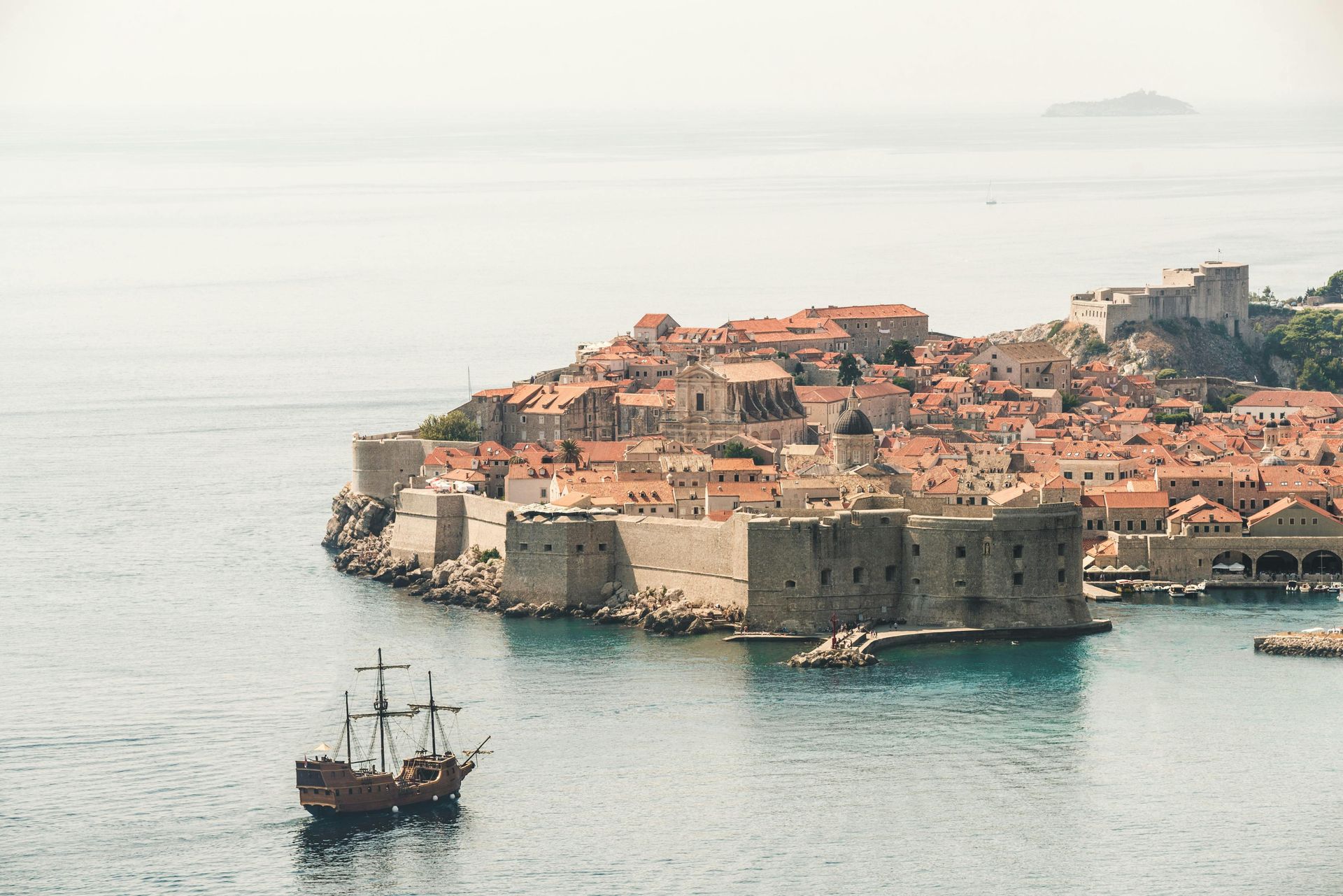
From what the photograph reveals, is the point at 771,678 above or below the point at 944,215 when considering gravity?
below

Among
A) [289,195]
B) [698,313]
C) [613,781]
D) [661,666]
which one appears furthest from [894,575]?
[289,195]

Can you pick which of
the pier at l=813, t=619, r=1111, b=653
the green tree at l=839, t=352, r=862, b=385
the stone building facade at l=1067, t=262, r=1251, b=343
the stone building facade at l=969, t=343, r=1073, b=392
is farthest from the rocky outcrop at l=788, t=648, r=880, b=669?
the stone building facade at l=1067, t=262, r=1251, b=343

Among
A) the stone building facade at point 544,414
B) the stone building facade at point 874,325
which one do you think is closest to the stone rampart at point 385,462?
the stone building facade at point 544,414

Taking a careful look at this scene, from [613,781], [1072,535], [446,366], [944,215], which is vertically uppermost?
[944,215]

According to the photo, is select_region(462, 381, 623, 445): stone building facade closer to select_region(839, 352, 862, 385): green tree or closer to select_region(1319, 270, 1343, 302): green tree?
select_region(839, 352, 862, 385): green tree

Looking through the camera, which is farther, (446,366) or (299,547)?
(446,366)

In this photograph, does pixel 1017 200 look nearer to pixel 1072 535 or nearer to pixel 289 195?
pixel 289 195
